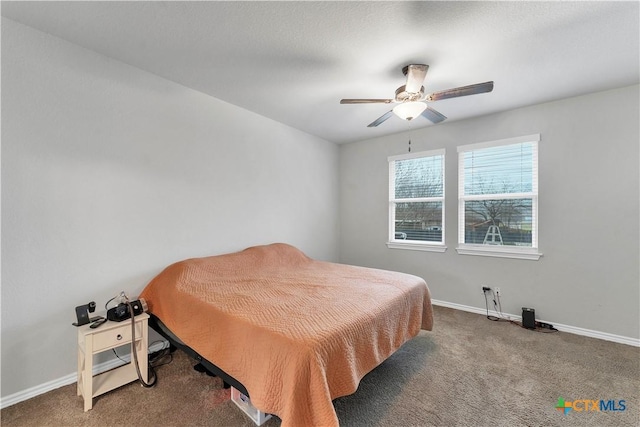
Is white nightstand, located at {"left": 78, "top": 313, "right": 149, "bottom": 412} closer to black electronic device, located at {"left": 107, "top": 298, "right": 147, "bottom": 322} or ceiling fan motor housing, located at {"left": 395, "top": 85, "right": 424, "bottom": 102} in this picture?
black electronic device, located at {"left": 107, "top": 298, "right": 147, "bottom": 322}

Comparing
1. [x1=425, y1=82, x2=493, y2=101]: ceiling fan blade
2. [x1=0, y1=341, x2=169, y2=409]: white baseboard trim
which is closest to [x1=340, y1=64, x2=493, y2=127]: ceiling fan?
[x1=425, y1=82, x2=493, y2=101]: ceiling fan blade

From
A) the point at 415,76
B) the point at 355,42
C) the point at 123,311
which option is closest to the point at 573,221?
the point at 415,76

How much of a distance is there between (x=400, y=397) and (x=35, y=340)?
102 inches

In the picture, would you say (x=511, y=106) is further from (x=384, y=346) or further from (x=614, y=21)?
(x=384, y=346)

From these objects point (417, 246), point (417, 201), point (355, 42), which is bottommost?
point (417, 246)

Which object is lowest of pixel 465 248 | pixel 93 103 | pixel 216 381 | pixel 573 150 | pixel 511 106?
pixel 216 381

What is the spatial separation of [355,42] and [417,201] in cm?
260

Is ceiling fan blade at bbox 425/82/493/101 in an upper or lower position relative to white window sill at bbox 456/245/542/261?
upper

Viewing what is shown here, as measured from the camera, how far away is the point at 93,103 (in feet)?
6.84

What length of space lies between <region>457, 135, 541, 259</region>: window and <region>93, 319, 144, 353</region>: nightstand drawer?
3.64 metres

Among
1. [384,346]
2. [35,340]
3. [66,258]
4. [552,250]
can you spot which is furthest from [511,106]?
[35,340]

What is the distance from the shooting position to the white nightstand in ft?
5.55

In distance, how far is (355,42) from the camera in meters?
1.92

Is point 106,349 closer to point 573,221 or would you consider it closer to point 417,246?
Answer: point 417,246
